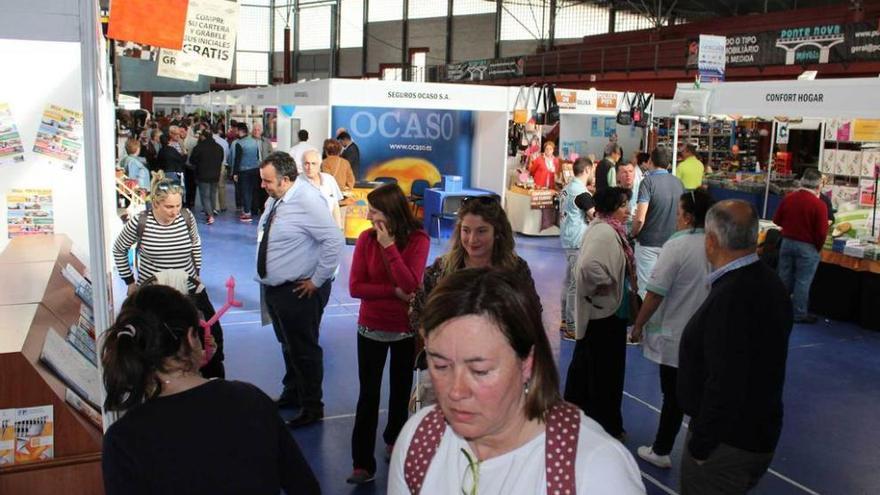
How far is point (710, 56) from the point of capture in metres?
9.02

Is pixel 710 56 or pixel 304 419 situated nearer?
pixel 304 419

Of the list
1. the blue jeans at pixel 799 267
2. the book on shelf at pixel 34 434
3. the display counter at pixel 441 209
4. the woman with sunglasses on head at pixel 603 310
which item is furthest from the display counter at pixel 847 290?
the book on shelf at pixel 34 434

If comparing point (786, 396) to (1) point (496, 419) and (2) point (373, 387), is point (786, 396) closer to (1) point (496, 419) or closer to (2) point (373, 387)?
(2) point (373, 387)

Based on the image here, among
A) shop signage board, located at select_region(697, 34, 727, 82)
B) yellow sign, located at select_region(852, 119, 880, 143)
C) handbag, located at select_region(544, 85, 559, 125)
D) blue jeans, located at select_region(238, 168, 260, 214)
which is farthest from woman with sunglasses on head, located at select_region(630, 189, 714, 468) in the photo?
blue jeans, located at select_region(238, 168, 260, 214)

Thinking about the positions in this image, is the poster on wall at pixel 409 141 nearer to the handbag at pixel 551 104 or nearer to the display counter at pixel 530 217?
the display counter at pixel 530 217

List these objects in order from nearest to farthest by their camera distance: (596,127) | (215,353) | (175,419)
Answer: (175,419) → (215,353) → (596,127)

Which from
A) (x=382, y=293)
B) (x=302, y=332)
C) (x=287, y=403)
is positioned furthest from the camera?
(x=287, y=403)

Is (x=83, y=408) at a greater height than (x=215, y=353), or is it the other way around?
(x=83, y=408)

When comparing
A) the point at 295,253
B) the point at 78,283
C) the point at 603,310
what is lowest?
the point at 603,310

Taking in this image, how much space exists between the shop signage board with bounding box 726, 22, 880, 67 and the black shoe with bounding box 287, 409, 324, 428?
48.4 feet

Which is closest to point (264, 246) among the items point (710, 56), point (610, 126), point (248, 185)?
point (710, 56)

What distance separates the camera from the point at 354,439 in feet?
12.4

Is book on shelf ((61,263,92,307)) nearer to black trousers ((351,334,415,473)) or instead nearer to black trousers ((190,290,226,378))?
black trousers ((190,290,226,378))

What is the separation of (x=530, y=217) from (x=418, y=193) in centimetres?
181
